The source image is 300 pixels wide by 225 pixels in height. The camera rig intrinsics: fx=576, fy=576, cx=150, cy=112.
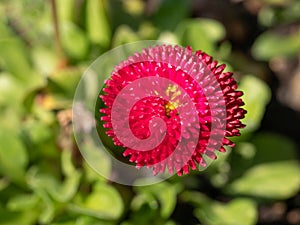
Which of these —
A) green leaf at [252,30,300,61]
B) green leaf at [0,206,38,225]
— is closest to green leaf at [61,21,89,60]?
green leaf at [0,206,38,225]

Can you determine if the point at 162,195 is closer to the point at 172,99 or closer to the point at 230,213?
the point at 230,213

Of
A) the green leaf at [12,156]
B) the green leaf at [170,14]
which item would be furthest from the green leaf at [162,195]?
the green leaf at [170,14]

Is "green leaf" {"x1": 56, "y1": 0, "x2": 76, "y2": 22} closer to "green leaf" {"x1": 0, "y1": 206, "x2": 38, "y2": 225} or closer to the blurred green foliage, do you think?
the blurred green foliage

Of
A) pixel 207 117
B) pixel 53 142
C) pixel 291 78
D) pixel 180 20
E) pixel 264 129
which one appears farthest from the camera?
pixel 291 78

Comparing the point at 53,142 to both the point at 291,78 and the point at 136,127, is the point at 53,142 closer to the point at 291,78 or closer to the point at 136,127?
the point at 136,127

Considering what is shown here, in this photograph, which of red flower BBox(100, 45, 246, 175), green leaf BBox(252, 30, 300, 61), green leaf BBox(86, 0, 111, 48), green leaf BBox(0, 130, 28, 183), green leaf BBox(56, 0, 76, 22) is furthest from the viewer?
green leaf BBox(252, 30, 300, 61)

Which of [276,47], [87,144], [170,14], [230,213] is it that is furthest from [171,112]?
[276,47]

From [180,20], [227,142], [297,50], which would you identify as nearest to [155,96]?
[227,142]

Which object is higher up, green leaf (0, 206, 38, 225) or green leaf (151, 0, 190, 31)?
green leaf (151, 0, 190, 31)
